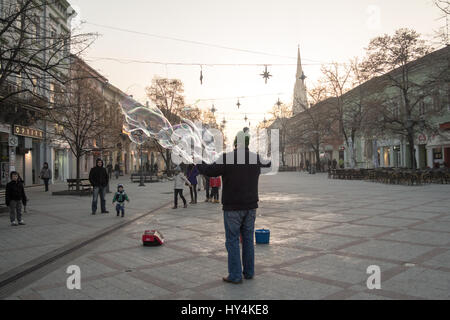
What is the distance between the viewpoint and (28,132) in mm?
26438

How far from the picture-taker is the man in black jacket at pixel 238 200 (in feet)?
16.9

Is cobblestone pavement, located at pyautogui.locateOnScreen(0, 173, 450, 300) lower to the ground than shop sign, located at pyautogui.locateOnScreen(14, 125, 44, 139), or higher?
lower

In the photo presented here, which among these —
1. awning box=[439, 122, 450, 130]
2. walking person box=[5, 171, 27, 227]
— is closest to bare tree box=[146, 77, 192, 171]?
awning box=[439, 122, 450, 130]

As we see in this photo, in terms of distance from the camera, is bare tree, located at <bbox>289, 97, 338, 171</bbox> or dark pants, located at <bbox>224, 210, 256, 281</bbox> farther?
bare tree, located at <bbox>289, 97, 338, 171</bbox>

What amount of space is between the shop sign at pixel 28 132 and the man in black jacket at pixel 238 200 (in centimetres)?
2400

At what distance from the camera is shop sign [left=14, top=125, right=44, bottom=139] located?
81.7 feet

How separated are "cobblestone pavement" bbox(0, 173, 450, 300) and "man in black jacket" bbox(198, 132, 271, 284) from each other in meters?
0.30

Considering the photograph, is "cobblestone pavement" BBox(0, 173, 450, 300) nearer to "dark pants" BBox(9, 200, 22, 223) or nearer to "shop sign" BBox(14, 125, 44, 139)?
"dark pants" BBox(9, 200, 22, 223)

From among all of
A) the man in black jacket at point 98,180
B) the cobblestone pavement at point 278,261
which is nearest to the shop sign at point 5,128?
the man in black jacket at point 98,180

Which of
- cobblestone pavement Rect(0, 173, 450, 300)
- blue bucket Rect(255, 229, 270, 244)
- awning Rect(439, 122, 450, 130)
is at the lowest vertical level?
cobblestone pavement Rect(0, 173, 450, 300)

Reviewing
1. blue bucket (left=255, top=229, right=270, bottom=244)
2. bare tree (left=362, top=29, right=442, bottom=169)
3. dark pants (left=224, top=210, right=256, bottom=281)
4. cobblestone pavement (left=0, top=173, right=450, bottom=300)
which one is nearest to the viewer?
cobblestone pavement (left=0, top=173, right=450, bottom=300)

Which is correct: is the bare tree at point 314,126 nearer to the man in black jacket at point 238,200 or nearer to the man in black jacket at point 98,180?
the man in black jacket at point 98,180

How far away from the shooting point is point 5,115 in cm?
2314
